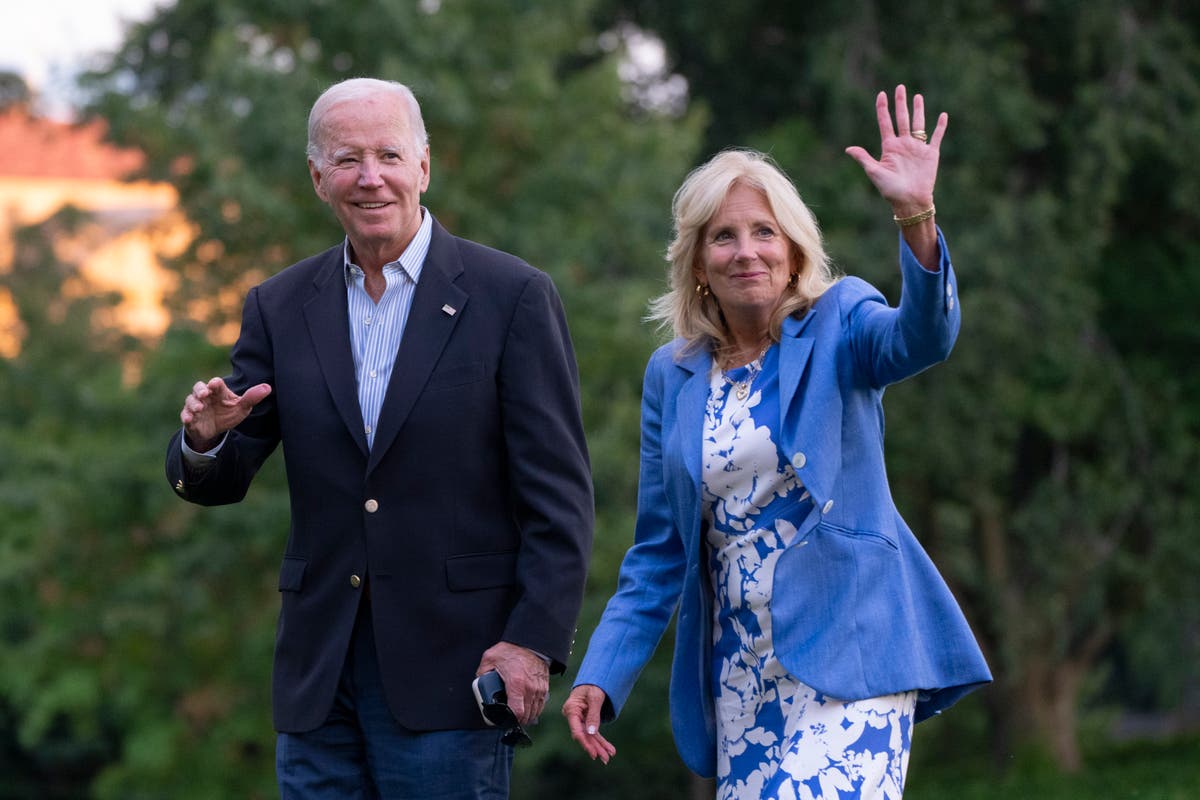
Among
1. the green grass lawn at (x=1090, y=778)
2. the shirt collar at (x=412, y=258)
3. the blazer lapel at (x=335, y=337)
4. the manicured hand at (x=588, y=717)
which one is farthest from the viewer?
the green grass lawn at (x=1090, y=778)

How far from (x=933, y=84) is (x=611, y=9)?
4.35 meters

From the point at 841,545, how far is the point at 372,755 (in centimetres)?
115

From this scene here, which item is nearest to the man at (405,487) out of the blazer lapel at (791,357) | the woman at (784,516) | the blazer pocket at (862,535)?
the woman at (784,516)

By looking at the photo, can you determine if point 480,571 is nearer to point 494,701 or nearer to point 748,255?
point 494,701

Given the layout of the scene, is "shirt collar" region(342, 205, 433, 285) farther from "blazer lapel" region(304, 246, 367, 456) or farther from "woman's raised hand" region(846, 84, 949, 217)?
"woman's raised hand" region(846, 84, 949, 217)

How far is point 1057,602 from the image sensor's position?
1622cm

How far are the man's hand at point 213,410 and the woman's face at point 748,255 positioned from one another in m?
1.04

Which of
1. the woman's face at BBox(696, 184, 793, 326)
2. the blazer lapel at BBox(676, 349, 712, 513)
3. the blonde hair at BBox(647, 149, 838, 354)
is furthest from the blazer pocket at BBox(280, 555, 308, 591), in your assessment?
the woman's face at BBox(696, 184, 793, 326)

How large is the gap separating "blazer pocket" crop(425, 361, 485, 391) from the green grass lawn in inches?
188

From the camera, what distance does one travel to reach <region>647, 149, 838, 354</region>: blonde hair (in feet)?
12.4

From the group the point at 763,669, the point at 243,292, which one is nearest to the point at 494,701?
the point at 763,669

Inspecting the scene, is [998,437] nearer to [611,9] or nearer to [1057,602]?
[1057,602]

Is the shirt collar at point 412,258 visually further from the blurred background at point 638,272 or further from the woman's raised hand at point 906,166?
the blurred background at point 638,272

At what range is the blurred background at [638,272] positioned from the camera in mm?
14297
